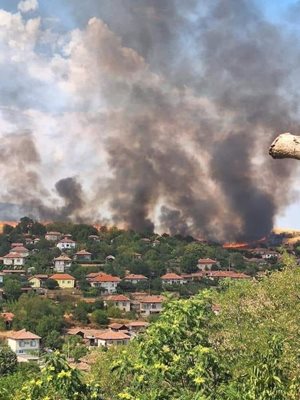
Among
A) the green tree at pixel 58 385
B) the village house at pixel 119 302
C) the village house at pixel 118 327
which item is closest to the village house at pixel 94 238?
the village house at pixel 119 302

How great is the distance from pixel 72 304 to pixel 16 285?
9.87m

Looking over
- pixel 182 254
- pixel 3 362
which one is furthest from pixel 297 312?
pixel 182 254

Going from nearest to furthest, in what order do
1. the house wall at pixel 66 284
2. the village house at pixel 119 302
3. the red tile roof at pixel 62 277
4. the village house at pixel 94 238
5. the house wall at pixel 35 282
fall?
the village house at pixel 119 302, the house wall at pixel 35 282, the red tile roof at pixel 62 277, the house wall at pixel 66 284, the village house at pixel 94 238

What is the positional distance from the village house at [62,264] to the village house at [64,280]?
11568 millimetres

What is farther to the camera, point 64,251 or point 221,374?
point 64,251

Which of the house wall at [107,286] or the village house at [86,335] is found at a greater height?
the house wall at [107,286]

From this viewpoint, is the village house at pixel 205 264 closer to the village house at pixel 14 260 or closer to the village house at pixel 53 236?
the village house at pixel 14 260

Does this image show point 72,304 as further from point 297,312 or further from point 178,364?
point 178,364

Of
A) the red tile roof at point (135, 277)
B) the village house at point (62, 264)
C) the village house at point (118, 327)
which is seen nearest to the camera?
the village house at point (118, 327)

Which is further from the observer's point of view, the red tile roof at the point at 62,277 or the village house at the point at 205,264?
the village house at the point at 205,264

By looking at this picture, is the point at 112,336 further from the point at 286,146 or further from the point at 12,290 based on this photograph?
the point at 286,146

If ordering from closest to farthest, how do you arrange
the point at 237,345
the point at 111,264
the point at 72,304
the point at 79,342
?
the point at 237,345
the point at 79,342
the point at 72,304
the point at 111,264

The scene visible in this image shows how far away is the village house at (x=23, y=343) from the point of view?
55797mm

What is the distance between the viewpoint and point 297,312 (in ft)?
→ 50.2
